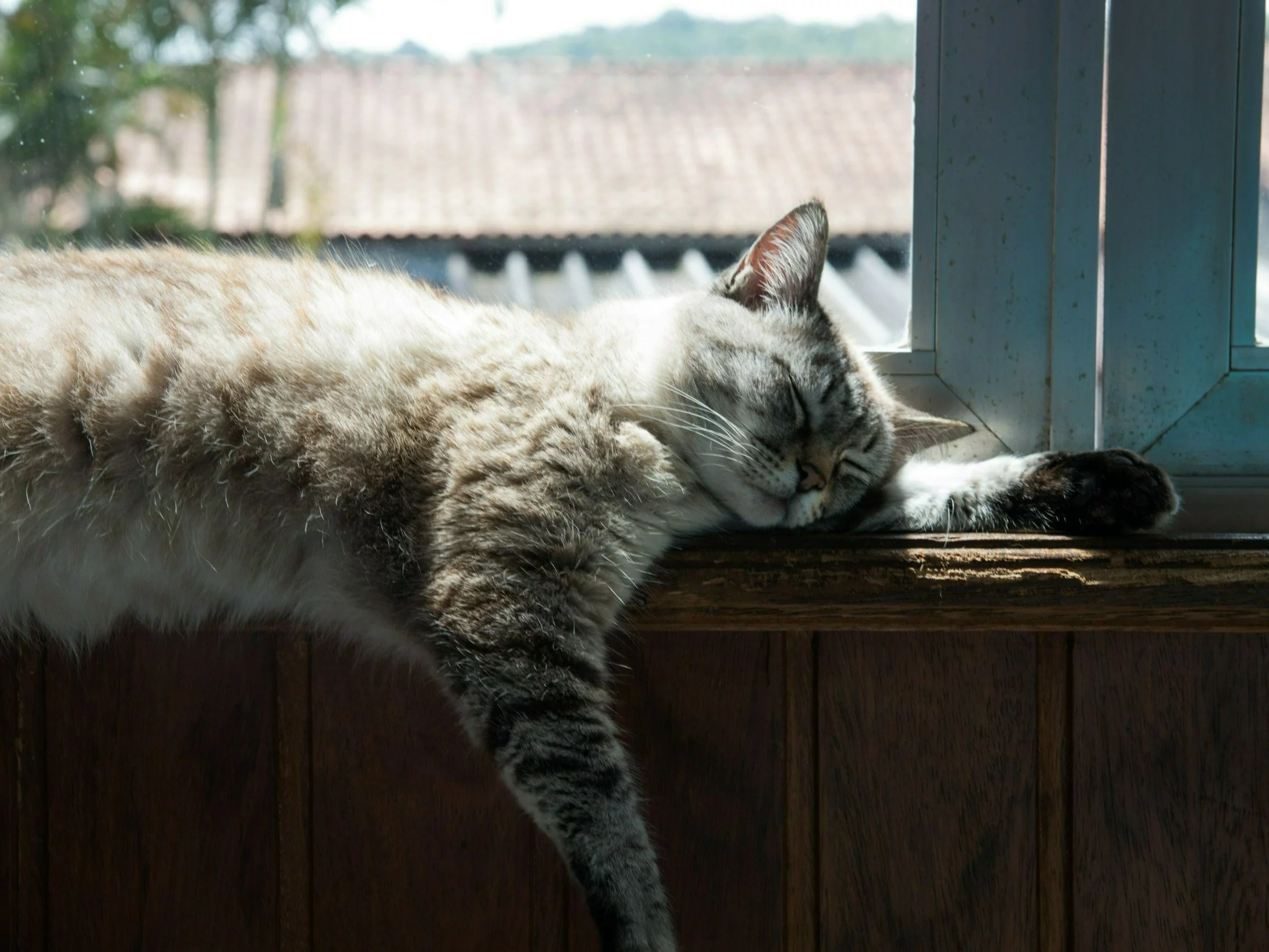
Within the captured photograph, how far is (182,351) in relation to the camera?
163 cm

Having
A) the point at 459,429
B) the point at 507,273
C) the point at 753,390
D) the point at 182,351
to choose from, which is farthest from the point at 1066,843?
the point at 182,351

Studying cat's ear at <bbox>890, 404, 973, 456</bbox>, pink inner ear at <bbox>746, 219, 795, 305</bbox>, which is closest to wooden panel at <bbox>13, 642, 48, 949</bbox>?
pink inner ear at <bbox>746, 219, 795, 305</bbox>

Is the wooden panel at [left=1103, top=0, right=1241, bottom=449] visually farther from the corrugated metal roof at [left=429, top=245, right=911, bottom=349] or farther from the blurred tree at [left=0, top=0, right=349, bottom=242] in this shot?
the blurred tree at [left=0, top=0, right=349, bottom=242]

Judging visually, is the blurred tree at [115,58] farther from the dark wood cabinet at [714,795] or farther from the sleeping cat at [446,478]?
the dark wood cabinet at [714,795]

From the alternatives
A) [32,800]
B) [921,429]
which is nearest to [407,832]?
[32,800]

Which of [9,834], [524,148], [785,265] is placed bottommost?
[9,834]

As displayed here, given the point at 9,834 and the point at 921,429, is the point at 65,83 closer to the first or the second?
the point at 9,834

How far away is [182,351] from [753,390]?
0.93 m

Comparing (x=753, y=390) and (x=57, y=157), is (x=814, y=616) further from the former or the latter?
(x=57, y=157)

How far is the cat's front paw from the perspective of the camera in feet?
5.14

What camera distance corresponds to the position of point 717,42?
73.7 inches

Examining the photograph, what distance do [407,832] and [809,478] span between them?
86cm

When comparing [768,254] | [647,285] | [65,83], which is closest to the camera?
[768,254]

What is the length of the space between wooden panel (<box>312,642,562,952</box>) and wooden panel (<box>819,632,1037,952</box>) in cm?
47
